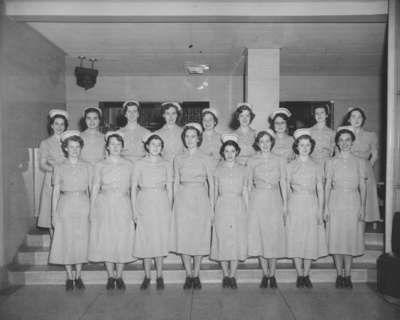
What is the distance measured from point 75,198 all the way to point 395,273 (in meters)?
3.36

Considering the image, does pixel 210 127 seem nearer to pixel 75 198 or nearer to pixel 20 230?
pixel 75 198

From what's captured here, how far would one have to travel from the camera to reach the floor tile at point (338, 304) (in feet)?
11.5

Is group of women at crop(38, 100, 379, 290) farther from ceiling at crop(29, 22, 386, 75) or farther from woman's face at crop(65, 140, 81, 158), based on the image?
ceiling at crop(29, 22, 386, 75)

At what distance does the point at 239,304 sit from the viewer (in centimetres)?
375

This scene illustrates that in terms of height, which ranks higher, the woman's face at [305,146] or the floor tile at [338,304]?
the woman's face at [305,146]

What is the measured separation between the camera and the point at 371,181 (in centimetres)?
480

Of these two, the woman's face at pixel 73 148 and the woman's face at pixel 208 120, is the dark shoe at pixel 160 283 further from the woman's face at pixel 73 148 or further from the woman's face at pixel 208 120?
the woman's face at pixel 208 120

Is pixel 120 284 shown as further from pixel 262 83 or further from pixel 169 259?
pixel 262 83

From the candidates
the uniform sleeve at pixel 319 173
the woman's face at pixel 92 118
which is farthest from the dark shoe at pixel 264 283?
the woman's face at pixel 92 118

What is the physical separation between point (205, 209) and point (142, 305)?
1182mm

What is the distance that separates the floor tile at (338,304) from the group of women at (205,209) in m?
0.18

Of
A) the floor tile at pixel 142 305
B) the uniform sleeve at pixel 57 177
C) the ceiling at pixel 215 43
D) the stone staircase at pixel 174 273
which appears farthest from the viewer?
the ceiling at pixel 215 43

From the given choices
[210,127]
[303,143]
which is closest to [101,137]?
[210,127]

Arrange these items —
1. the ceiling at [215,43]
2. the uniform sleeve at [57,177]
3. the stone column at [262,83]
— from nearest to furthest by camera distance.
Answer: the uniform sleeve at [57,177] < the ceiling at [215,43] < the stone column at [262,83]
